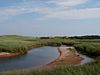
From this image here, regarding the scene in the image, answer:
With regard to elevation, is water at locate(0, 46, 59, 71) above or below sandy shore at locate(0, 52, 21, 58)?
below

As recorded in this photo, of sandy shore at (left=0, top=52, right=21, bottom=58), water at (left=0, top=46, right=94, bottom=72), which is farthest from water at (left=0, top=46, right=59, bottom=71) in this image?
sandy shore at (left=0, top=52, right=21, bottom=58)

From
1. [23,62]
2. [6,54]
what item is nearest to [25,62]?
[23,62]

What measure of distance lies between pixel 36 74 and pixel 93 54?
93.0ft

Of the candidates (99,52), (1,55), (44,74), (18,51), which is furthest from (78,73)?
(18,51)

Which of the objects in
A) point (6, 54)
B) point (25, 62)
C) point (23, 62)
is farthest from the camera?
point (6, 54)

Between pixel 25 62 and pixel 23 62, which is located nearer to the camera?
pixel 25 62

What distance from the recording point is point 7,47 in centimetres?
4625

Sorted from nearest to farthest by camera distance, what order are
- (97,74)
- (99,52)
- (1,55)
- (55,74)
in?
1. (97,74)
2. (55,74)
3. (99,52)
4. (1,55)

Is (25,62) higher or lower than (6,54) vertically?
lower

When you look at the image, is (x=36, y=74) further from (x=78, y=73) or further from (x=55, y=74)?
(x=78, y=73)

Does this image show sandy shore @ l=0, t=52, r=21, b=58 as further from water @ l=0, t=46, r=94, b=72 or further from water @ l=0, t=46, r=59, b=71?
water @ l=0, t=46, r=94, b=72

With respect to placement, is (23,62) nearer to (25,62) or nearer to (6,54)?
(25,62)


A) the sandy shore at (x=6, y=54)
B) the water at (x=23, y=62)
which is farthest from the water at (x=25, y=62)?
the sandy shore at (x=6, y=54)

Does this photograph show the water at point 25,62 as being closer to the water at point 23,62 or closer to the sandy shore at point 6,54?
the water at point 23,62
